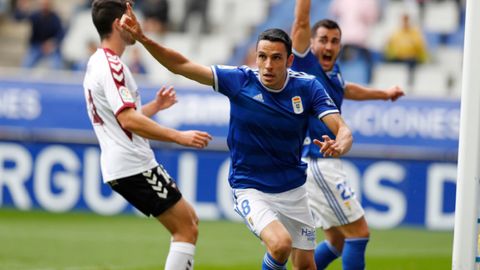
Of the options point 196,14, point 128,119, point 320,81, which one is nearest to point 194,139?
point 128,119

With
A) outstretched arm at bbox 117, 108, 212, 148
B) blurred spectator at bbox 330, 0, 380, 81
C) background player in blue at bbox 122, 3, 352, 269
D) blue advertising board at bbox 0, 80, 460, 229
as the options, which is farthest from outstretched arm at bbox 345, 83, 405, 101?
blurred spectator at bbox 330, 0, 380, 81

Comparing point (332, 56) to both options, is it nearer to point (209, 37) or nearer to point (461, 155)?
point (461, 155)

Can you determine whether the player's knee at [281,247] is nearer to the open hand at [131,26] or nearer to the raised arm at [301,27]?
the open hand at [131,26]

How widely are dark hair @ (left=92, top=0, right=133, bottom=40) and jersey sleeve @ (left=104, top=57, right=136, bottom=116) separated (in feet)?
0.97

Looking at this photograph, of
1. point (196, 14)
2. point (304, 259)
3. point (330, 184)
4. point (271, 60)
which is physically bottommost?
point (304, 259)

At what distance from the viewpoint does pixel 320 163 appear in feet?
31.0

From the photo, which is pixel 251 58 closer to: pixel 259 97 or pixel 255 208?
pixel 259 97

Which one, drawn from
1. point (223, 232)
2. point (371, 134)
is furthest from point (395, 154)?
point (223, 232)

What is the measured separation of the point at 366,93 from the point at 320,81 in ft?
2.78

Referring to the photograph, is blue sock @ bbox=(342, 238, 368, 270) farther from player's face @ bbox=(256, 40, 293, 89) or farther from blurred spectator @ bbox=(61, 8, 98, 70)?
blurred spectator @ bbox=(61, 8, 98, 70)

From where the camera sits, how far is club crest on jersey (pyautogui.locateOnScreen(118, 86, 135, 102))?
25.2 ft

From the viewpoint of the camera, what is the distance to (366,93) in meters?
9.96

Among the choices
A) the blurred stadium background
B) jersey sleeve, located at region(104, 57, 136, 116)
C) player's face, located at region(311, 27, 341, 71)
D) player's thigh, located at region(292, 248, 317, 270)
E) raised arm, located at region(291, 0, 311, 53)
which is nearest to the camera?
jersey sleeve, located at region(104, 57, 136, 116)

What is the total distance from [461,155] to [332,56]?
8.04 feet
